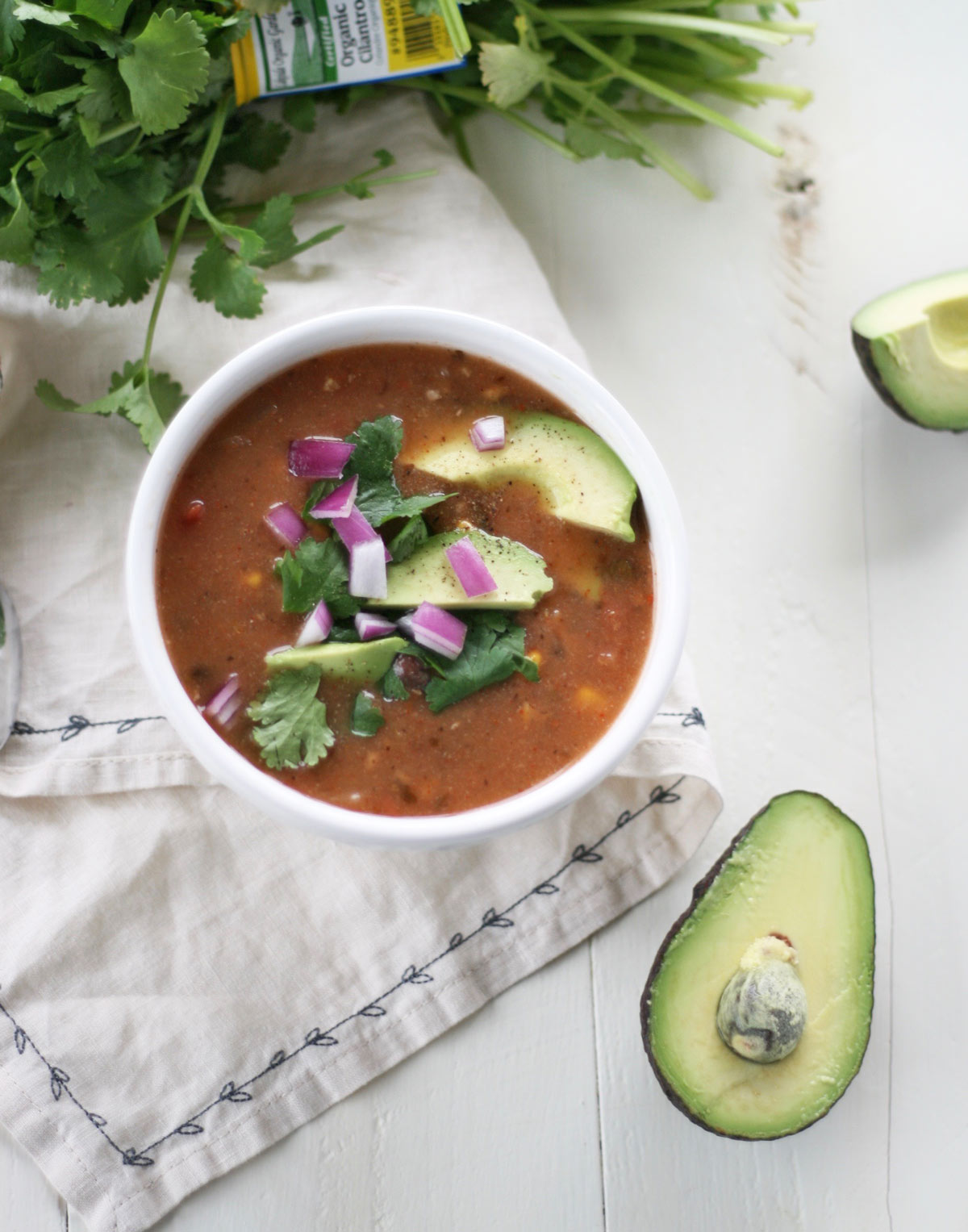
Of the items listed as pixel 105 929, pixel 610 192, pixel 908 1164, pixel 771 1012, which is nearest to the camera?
pixel 771 1012

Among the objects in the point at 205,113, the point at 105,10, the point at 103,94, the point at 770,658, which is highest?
the point at 105,10

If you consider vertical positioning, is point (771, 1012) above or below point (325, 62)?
below

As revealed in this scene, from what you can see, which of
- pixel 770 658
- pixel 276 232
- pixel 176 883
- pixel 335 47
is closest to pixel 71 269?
pixel 276 232

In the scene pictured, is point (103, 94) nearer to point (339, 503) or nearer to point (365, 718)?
point (339, 503)

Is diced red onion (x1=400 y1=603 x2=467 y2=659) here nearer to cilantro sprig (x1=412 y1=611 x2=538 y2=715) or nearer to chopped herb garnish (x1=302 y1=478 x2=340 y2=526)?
cilantro sprig (x1=412 y1=611 x2=538 y2=715)

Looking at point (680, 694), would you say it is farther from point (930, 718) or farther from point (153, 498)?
point (153, 498)

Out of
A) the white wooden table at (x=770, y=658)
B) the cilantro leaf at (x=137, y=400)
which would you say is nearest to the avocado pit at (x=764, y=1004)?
the white wooden table at (x=770, y=658)

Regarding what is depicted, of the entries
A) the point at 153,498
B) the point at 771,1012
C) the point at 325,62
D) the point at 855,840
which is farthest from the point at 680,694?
the point at 325,62
